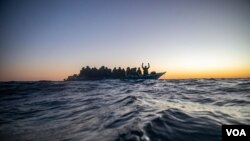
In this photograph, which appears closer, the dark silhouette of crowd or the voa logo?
the voa logo

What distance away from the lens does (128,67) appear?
171ft

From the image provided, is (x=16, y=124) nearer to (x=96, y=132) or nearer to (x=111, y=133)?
(x=96, y=132)

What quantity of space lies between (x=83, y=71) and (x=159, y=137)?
62509 millimetres

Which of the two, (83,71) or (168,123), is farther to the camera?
(83,71)

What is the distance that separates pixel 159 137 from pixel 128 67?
48.4 metres

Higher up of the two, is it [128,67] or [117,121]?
[128,67]

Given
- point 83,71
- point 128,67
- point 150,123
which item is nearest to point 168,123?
point 150,123

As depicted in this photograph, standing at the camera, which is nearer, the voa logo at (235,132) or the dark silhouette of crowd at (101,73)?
the voa logo at (235,132)

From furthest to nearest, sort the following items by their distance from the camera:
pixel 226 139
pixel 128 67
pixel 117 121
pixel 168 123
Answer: pixel 128 67 → pixel 117 121 → pixel 168 123 → pixel 226 139

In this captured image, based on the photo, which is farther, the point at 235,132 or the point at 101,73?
the point at 101,73

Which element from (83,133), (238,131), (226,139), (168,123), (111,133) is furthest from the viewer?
(168,123)

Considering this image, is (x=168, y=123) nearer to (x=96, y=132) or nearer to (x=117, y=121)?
(x=117, y=121)

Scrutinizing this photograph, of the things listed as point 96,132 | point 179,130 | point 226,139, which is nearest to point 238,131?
point 226,139

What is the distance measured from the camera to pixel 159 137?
366 cm
